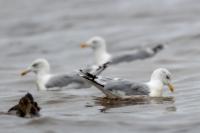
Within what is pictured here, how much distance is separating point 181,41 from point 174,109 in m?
9.71

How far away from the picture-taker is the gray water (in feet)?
35.7

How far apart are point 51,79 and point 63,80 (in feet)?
1.62

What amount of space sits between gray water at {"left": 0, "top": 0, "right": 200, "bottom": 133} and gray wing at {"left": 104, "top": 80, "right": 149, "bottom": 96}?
0.41 meters

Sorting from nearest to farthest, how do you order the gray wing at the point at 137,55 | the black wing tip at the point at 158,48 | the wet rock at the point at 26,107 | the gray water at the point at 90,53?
the gray water at the point at 90,53
the wet rock at the point at 26,107
the gray wing at the point at 137,55
the black wing tip at the point at 158,48

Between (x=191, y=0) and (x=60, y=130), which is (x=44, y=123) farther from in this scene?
(x=191, y=0)

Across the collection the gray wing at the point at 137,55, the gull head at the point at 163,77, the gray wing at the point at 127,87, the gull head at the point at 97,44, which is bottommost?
the gray wing at the point at 127,87

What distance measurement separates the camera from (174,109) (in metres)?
11.8

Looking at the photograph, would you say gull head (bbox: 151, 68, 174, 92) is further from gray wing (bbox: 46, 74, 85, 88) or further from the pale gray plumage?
gray wing (bbox: 46, 74, 85, 88)

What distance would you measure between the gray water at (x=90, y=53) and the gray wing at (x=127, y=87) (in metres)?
0.41

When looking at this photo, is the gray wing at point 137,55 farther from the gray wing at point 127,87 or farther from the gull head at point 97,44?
the gray wing at point 127,87

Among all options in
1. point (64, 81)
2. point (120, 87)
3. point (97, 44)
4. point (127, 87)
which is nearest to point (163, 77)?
point (127, 87)

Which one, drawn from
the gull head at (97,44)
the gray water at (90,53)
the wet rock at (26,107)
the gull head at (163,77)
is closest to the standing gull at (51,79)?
the gray water at (90,53)

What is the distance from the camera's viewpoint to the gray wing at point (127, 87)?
13.1 metres

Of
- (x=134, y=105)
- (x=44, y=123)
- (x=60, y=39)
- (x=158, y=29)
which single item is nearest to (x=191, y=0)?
(x=158, y=29)
